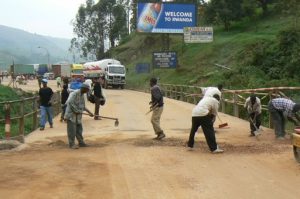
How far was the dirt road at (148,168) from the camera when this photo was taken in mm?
8141

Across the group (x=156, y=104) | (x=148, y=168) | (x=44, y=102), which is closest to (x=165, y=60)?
(x=44, y=102)

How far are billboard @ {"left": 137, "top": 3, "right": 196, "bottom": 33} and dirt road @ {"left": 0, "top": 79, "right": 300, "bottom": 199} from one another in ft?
119

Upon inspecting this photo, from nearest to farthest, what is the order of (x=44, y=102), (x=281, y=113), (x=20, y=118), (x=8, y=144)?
(x=8, y=144)
(x=281, y=113)
(x=20, y=118)
(x=44, y=102)

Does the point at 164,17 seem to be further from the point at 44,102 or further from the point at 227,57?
the point at 44,102

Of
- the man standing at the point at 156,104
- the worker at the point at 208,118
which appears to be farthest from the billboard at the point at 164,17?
the worker at the point at 208,118

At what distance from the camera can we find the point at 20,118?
15875 mm

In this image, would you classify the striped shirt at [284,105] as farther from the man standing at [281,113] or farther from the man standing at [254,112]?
the man standing at [254,112]

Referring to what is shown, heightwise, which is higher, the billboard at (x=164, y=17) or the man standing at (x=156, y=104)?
the billboard at (x=164, y=17)

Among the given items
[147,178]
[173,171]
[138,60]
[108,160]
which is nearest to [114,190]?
[147,178]

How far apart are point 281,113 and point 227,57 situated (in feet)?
105

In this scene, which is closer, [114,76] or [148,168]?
[148,168]

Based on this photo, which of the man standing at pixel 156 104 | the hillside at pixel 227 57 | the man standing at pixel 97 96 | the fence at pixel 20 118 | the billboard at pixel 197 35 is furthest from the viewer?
the billboard at pixel 197 35

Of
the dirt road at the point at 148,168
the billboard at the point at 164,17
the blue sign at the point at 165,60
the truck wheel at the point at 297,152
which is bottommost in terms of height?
the dirt road at the point at 148,168

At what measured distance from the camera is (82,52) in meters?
101
